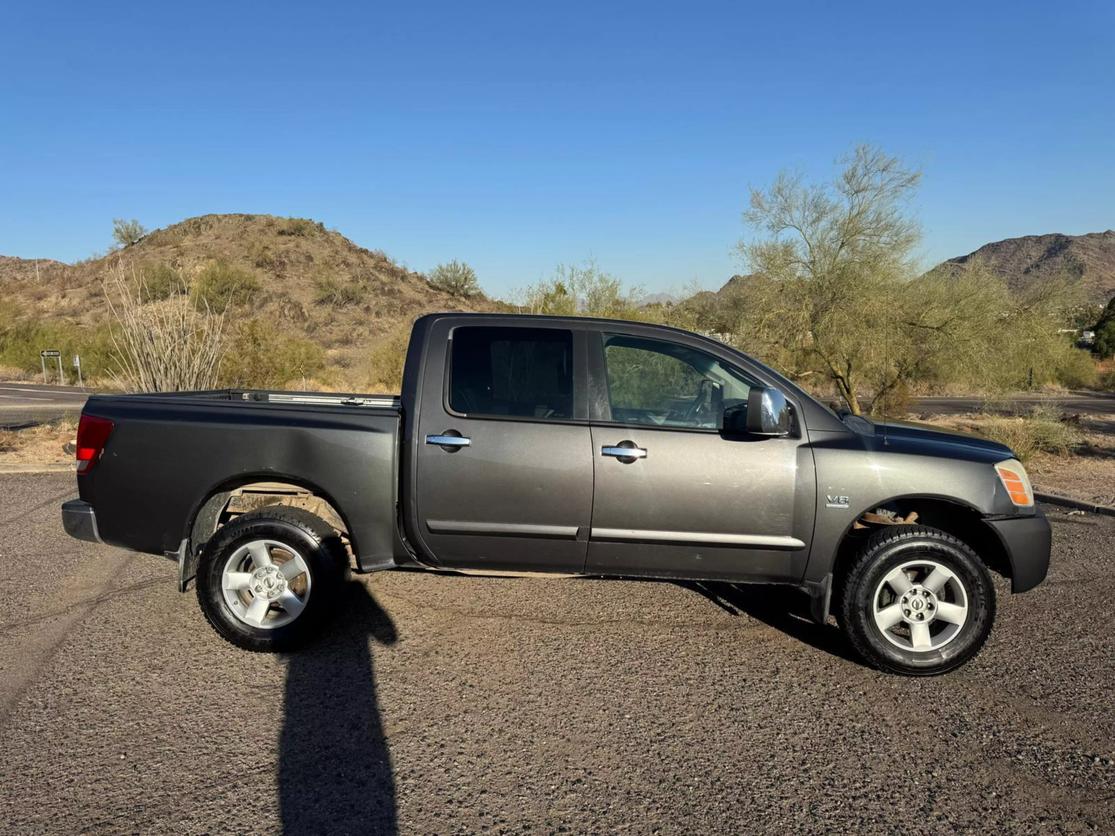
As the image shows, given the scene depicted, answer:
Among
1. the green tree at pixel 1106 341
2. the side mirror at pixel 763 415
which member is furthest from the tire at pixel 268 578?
the green tree at pixel 1106 341

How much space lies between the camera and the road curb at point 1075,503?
8148 millimetres

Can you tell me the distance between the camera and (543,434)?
416 centimetres

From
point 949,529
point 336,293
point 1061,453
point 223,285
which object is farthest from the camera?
point 336,293

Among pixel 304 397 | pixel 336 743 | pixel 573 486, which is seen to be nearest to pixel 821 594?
pixel 573 486

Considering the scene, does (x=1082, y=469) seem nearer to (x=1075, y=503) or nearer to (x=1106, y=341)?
(x=1075, y=503)

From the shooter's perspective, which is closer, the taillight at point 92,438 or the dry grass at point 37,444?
the taillight at point 92,438

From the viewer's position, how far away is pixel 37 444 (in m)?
12.2

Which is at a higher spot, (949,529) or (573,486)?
(573,486)

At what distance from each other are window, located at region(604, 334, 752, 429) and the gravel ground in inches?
55.8

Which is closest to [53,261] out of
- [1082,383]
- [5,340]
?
[5,340]

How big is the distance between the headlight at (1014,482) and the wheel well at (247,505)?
3.79m

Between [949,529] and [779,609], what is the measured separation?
1250 mm

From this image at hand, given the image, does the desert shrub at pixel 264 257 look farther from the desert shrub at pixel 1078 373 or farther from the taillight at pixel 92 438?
the taillight at pixel 92 438

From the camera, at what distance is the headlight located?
420cm
